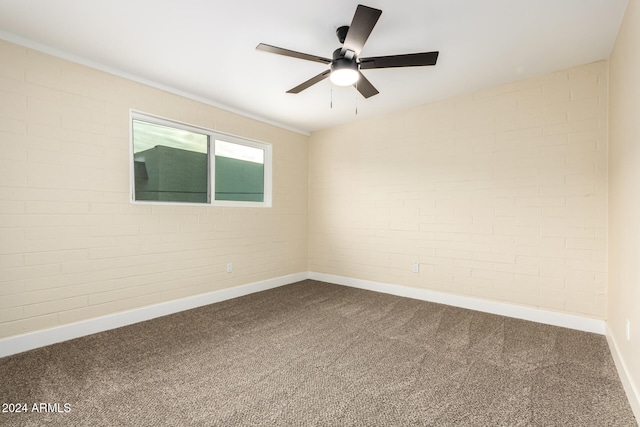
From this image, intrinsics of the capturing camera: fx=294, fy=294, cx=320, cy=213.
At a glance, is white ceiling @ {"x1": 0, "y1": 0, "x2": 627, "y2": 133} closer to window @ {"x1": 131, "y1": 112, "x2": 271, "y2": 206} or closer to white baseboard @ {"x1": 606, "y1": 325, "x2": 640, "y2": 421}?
window @ {"x1": 131, "y1": 112, "x2": 271, "y2": 206}

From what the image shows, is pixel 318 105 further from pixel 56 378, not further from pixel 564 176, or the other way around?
pixel 56 378

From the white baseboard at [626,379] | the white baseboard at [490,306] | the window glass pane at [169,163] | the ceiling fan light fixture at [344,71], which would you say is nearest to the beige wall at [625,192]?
the white baseboard at [626,379]

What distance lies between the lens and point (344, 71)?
2.27 m

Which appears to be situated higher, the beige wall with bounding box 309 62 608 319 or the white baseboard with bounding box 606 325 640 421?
the beige wall with bounding box 309 62 608 319

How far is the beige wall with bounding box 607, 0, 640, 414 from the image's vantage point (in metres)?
1.82

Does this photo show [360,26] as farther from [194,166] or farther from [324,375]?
[194,166]

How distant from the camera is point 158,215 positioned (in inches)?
132

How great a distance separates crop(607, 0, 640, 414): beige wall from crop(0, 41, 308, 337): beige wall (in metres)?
3.93

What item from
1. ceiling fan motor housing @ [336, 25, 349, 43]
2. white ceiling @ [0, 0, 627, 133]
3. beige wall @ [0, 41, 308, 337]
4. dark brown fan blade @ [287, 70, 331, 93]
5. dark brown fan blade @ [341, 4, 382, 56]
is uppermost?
white ceiling @ [0, 0, 627, 133]

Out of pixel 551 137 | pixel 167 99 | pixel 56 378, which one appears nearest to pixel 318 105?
pixel 167 99

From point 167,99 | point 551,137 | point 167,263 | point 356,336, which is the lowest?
point 356,336

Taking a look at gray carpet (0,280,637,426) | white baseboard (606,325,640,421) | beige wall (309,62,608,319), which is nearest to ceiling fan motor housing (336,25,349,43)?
beige wall (309,62,608,319)

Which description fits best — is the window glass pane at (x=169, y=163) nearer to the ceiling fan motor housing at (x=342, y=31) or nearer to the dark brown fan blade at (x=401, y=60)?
the ceiling fan motor housing at (x=342, y=31)

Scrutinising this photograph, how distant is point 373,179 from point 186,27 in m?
3.01
